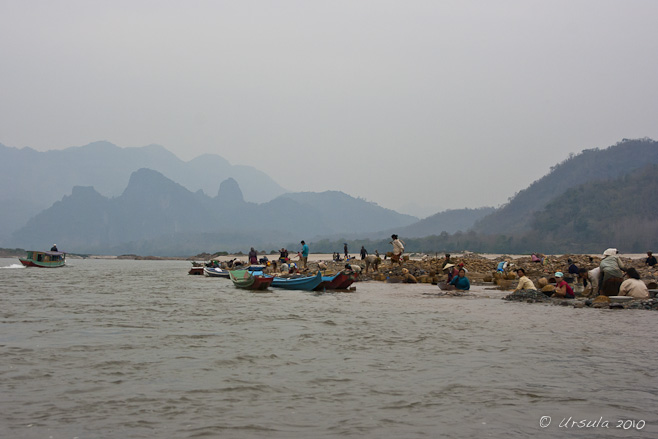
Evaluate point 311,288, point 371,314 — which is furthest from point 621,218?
point 371,314

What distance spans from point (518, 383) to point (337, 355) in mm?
4524

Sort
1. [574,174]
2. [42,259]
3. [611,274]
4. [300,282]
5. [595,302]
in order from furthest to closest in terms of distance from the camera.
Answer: [574,174]
[42,259]
[300,282]
[611,274]
[595,302]

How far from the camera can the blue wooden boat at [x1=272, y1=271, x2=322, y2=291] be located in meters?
32.8

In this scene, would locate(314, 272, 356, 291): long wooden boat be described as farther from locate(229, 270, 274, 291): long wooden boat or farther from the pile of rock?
the pile of rock

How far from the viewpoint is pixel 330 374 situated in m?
11.9

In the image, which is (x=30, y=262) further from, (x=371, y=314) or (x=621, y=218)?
(x=621, y=218)

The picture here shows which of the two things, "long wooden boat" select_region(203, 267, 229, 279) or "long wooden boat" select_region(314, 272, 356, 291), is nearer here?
"long wooden boat" select_region(314, 272, 356, 291)

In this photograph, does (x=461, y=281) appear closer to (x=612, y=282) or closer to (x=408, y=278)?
(x=408, y=278)

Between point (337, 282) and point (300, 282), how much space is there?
221 cm

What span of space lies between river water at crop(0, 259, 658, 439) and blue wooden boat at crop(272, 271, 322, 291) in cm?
1027

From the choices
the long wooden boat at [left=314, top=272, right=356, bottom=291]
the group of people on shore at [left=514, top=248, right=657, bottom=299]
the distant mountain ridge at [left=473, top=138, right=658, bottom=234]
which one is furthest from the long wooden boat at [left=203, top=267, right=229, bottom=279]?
the distant mountain ridge at [left=473, top=138, right=658, bottom=234]

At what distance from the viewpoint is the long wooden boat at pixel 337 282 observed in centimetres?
3284

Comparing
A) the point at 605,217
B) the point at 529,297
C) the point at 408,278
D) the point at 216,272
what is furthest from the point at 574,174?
the point at 529,297

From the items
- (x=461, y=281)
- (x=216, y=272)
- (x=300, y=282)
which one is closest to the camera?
(x=461, y=281)
